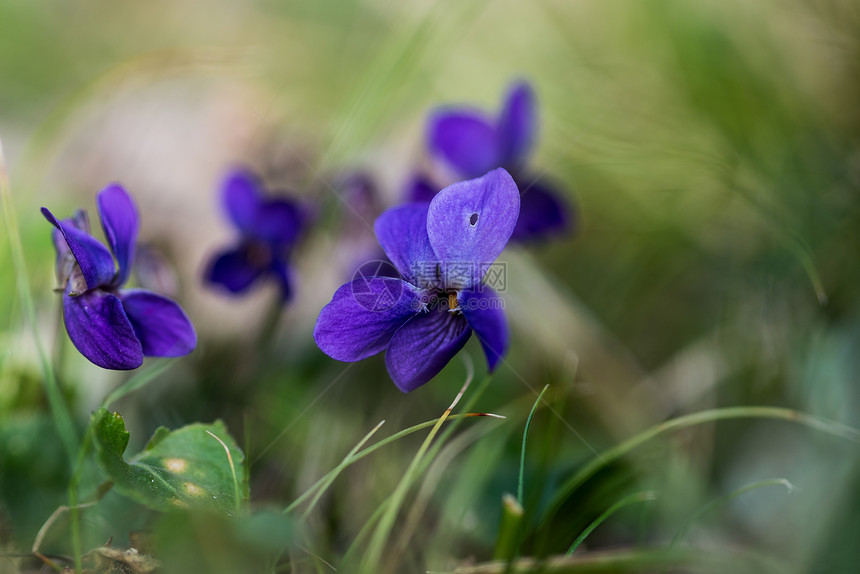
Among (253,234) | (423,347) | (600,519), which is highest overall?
(253,234)

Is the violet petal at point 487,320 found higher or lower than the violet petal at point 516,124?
lower

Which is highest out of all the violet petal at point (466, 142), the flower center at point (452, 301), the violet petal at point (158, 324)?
the violet petal at point (466, 142)

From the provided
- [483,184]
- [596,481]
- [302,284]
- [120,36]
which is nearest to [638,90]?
[302,284]

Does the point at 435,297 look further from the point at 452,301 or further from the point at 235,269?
the point at 235,269

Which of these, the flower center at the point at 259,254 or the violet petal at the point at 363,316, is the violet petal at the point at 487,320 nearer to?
the violet petal at the point at 363,316

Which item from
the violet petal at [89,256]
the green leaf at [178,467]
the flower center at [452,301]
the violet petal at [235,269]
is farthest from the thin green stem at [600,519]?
the violet petal at [235,269]

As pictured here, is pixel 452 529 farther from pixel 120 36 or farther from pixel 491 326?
pixel 120 36

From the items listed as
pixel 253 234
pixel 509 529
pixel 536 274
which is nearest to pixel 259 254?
pixel 253 234
